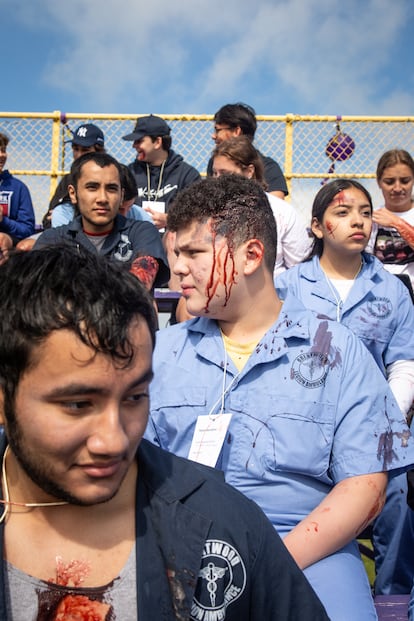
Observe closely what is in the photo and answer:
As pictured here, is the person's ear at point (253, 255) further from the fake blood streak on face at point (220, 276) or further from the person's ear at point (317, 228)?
the person's ear at point (317, 228)

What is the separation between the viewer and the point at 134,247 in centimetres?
436

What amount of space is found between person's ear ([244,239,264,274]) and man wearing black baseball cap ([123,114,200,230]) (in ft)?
11.9

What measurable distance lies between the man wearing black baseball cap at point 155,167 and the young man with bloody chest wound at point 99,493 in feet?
15.8

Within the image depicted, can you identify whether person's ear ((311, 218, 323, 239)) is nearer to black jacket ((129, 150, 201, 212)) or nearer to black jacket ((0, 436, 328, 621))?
black jacket ((129, 150, 201, 212))

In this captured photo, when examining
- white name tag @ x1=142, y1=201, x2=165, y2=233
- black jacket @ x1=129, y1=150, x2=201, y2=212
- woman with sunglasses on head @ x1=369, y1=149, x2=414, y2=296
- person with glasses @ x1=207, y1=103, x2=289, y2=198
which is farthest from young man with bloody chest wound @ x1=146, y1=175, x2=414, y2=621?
black jacket @ x1=129, y1=150, x2=201, y2=212

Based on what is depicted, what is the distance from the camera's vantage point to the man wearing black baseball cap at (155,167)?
5.96 meters

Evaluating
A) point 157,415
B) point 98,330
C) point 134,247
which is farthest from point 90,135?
point 98,330

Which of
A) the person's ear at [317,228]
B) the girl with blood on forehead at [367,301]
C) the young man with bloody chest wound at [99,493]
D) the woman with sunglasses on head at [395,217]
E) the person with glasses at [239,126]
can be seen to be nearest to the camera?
the young man with bloody chest wound at [99,493]

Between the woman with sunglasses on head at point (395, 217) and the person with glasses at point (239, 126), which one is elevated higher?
the person with glasses at point (239, 126)

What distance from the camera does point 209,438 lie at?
Result: 6.75ft

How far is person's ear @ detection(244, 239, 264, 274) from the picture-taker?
2.34m

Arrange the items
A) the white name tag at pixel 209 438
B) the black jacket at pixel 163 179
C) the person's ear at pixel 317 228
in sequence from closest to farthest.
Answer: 1. the white name tag at pixel 209 438
2. the person's ear at pixel 317 228
3. the black jacket at pixel 163 179

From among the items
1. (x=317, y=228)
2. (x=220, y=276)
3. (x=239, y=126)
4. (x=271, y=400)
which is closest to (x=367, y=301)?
(x=317, y=228)

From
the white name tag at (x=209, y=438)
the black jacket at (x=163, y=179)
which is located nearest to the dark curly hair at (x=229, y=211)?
the white name tag at (x=209, y=438)
